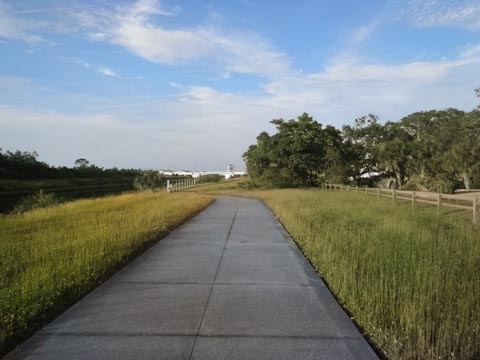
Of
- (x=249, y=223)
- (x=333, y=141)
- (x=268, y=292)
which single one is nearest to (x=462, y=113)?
(x=333, y=141)

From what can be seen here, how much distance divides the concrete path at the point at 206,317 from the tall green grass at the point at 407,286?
11.1 inches

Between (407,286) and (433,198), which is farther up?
(433,198)

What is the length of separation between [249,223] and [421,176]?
31.3 metres

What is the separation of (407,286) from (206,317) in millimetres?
2617

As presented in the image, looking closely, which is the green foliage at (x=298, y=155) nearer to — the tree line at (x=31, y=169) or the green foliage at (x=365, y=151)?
the green foliage at (x=365, y=151)

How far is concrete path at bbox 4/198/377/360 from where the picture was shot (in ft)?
12.7

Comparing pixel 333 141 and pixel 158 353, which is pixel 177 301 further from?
pixel 333 141

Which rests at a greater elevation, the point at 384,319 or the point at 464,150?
the point at 464,150

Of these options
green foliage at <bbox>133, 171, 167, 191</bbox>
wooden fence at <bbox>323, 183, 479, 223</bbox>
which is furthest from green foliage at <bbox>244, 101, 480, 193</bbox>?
wooden fence at <bbox>323, 183, 479, 223</bbox>

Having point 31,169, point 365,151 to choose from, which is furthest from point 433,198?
point 31,169

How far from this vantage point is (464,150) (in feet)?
107

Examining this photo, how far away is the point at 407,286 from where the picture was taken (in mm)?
5309

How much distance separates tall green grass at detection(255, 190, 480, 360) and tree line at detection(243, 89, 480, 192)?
95.6ft

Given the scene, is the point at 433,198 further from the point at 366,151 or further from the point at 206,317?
the point at 366,151
